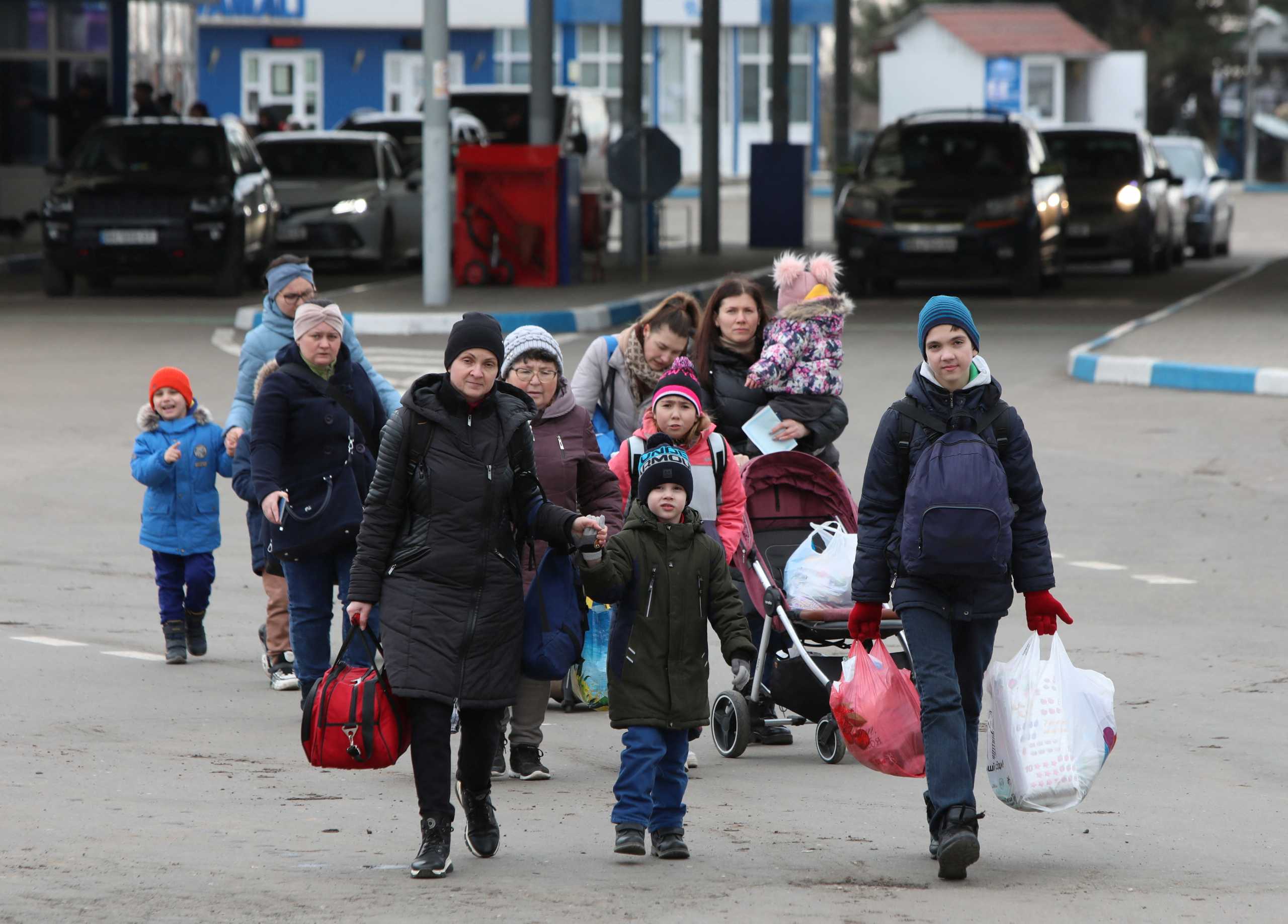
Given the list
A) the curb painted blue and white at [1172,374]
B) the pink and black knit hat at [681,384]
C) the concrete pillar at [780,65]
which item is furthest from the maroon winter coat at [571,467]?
the concrete pillar at [780,65]

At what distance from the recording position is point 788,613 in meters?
7.05

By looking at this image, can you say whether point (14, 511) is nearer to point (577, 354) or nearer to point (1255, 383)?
point (577, 354)

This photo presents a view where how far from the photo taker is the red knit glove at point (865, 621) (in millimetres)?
5754

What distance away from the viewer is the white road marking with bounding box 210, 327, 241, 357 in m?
18.3

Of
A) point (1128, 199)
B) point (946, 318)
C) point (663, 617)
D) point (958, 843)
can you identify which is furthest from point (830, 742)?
point (1128, 199)

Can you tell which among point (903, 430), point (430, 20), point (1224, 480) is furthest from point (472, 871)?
point (430, 20)

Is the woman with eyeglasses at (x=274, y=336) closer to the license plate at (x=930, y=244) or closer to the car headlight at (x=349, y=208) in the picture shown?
the license plate at (x=930, y=244)

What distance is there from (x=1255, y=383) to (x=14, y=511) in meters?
9.16

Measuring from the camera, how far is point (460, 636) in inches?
216

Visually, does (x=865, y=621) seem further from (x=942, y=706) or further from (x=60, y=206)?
(x=60, y=206)

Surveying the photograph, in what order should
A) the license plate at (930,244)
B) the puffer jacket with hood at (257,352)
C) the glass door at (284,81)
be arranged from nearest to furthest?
the puffer jacket with hood at (257,352) → the license plate at (930,244) → the glass door at (284,81)

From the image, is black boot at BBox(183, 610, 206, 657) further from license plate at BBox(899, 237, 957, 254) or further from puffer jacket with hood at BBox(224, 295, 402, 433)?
license plate at BBox(899, 237, 957, 254)

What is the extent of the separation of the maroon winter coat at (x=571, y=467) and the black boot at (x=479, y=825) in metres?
1.04

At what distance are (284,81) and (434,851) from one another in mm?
60743
